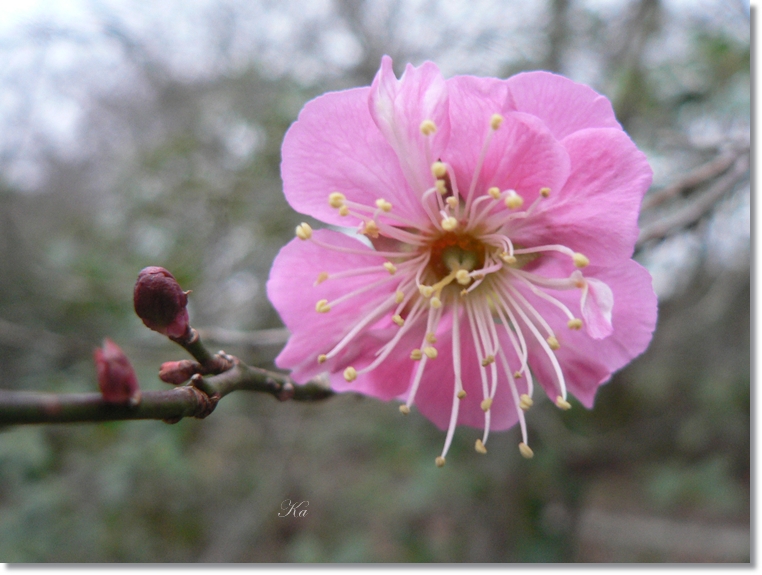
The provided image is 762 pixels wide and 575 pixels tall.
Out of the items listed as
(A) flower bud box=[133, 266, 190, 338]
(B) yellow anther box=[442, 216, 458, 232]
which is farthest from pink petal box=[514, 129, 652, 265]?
(A) flower bud box=[133, 266, 190, 338]

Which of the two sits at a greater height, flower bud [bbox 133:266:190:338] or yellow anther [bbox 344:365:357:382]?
flower bud [bbox 133:266:190:338]

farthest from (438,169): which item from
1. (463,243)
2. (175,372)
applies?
(175,372)

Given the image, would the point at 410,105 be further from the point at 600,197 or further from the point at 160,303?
the point at 160,303

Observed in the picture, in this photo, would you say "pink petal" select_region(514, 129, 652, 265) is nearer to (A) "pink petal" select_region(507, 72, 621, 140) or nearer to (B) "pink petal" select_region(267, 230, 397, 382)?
(A) "pink petal" select_region(507, 72, 621, 140)

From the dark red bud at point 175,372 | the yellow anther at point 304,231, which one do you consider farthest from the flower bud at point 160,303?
the yellow anther at point 304,231

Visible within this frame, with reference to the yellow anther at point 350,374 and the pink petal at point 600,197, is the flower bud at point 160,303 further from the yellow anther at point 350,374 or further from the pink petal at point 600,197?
the pink petal at point 600,197

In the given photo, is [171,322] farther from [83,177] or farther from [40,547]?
[83,177]
